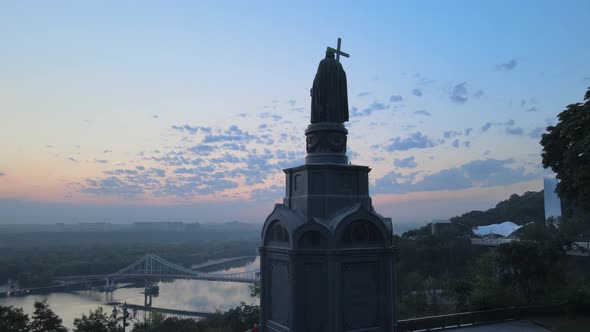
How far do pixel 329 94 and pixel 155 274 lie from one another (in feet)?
346

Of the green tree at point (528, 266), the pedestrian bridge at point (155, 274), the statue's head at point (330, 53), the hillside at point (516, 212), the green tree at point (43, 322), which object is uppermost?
the statue's head at point (330, 53)

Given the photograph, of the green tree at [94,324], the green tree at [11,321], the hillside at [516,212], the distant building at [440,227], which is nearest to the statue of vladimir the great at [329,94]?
the green tree at [11,321]

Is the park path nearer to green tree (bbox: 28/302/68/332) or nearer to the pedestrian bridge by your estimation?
green tree (bbox: 28/302/68/332)

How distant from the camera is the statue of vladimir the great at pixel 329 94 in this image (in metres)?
10.2

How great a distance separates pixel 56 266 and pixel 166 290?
34.7 metres

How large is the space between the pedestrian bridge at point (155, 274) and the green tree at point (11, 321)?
68273 mm

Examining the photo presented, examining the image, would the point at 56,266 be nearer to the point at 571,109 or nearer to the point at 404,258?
the point at 404,258

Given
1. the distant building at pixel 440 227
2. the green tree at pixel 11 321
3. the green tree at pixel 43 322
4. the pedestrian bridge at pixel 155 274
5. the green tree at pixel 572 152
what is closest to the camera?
the green tree at pixel 572 152

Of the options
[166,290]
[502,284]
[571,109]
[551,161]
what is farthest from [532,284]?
[166,290]

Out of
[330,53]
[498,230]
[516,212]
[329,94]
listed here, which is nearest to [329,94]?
[329,94]

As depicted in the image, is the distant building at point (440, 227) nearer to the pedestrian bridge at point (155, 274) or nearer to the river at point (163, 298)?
the river at point (163, 298)

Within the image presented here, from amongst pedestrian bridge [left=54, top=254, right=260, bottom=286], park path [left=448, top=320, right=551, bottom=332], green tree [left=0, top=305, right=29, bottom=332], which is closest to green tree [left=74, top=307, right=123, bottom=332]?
green tree [left=0, top=305, right=29, bottom=332]

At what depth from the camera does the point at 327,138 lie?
1002 cm

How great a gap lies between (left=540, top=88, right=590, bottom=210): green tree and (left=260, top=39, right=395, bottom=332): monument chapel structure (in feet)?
28.3
